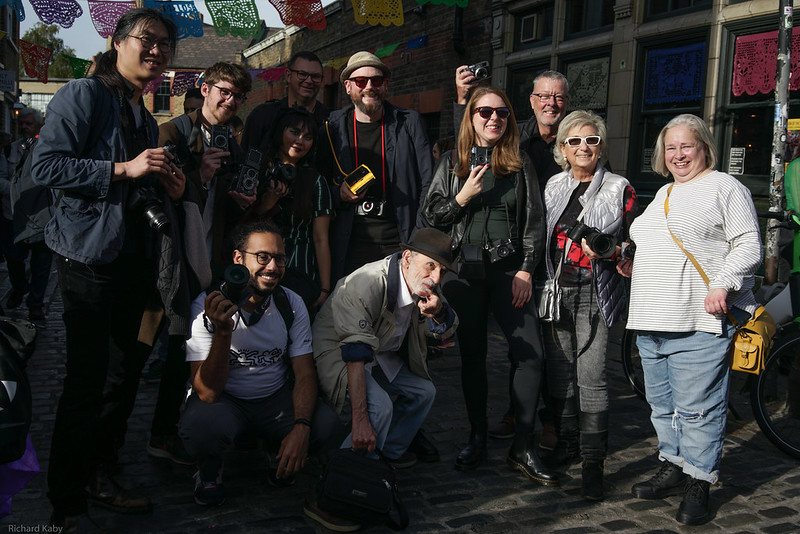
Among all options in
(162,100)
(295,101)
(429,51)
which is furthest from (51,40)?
(295,101)

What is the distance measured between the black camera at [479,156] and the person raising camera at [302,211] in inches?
36.5

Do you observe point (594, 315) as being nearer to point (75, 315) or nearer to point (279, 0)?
point (75, 315)

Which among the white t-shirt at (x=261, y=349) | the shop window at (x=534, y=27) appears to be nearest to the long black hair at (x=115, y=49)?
the white t-shirt at (x=261, y=349)

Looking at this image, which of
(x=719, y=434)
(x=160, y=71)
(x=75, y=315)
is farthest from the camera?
(x=719, y=434)

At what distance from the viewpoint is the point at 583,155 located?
152 inches

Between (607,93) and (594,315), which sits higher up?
(607,93)

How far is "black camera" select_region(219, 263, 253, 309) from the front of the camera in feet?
10.1

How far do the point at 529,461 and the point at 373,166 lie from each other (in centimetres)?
200

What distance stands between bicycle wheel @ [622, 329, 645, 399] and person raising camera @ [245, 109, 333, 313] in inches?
100

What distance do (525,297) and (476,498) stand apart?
3.58ft

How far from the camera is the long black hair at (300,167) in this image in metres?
4.17

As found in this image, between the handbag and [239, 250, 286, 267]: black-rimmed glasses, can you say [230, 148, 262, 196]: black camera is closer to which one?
[239, 250, 286, 267]: black-rimmed glasses

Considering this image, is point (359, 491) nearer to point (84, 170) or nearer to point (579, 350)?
point (579, 350)

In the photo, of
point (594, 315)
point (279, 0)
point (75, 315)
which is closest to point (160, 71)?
point (75, 315)
